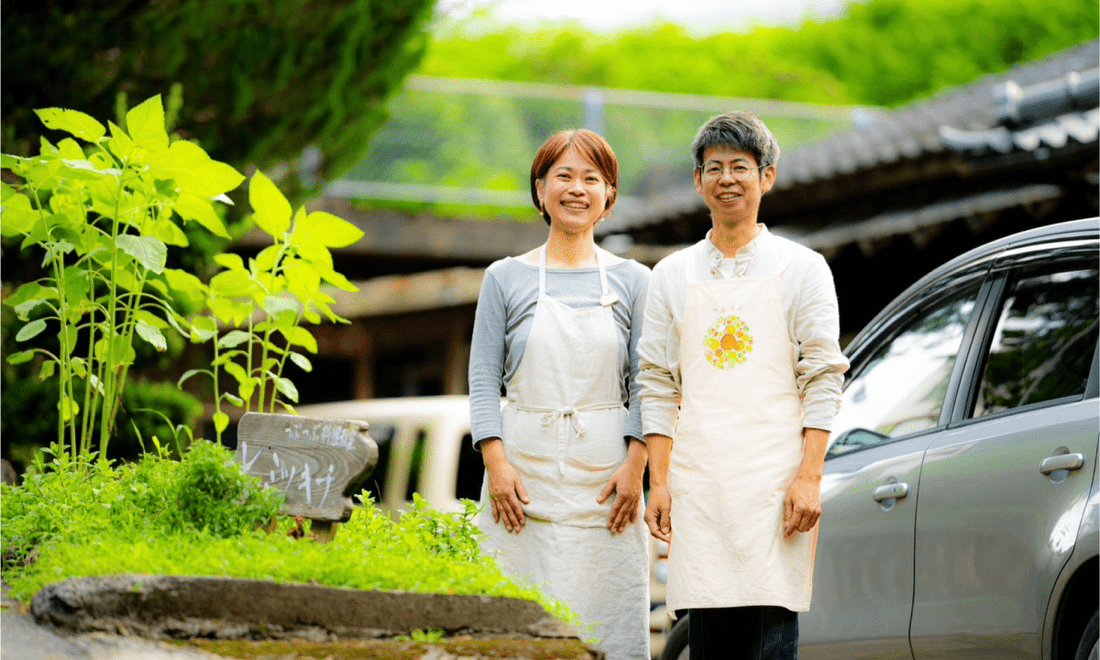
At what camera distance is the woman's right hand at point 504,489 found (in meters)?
3.19

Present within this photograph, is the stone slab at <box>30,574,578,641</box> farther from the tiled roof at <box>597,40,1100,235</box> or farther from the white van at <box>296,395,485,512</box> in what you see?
the tiled roof at <box>597,40,1100,235</box>

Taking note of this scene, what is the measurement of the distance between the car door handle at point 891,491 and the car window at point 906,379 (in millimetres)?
224

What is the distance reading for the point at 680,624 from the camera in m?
4.26

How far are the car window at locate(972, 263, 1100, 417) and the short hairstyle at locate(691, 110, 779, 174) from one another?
963 millimetres

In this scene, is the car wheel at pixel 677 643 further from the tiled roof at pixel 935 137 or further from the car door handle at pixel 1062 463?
the tiled roof at pixel 935 137

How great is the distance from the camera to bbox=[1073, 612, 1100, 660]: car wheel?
9.08 ft

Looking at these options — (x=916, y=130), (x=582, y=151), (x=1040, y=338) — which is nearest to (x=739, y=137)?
(x=582, y=151)

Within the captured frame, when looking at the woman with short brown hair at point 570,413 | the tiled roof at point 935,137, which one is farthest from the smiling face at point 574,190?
the tiled roof at point 935,137

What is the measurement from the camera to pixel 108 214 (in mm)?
3199

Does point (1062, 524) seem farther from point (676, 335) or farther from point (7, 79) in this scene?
point (7, 79)

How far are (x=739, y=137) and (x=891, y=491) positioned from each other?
47.3 inches

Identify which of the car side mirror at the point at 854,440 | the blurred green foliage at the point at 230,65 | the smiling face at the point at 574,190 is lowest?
the car side mirror at the point at 854,440

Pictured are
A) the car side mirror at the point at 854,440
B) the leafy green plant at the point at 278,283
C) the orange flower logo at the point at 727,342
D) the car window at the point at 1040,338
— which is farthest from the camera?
the car side mirror at the point at 854,440

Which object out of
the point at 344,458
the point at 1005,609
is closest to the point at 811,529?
the point at 1005,609
